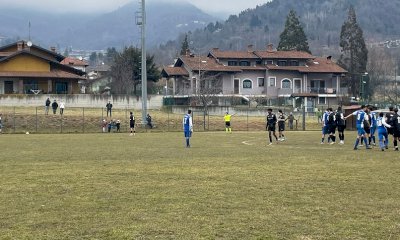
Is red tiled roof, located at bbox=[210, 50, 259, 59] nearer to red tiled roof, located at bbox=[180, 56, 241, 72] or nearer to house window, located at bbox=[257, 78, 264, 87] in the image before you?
red tiled roof, located at bbox=[180, 56, 241, 72]

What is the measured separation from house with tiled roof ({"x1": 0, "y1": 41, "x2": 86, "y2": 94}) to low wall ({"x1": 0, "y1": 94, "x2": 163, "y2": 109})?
328 inches

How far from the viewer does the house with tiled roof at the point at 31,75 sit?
71.7m

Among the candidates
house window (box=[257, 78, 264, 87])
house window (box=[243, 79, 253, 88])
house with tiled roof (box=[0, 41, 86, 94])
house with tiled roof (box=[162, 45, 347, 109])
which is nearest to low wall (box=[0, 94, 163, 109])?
house with tiled roof (box=[0, 41, 86, 94])

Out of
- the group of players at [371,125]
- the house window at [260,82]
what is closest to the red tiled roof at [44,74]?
the house window at [260,82]

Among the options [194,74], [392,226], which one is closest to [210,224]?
[392,226]

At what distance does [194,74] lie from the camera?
82.3m

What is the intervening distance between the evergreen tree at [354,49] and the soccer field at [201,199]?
7254 cm

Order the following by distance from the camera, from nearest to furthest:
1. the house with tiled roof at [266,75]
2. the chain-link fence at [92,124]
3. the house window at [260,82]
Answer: the chain-link fence at [92,124] → the house with tiled roof at [266,75] → the house window at [260,82]

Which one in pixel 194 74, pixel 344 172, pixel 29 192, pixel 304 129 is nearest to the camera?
pixel 29 192

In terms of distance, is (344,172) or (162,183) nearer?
(162,183)

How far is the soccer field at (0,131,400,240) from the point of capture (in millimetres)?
9211

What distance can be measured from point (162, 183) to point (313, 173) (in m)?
4.48

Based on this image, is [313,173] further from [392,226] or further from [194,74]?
[194,74]

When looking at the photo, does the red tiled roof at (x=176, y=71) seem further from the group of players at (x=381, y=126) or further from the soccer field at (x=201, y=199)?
the soccer field at (x=201, y=199)
